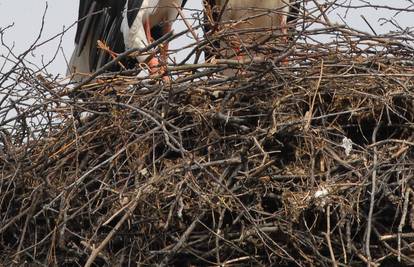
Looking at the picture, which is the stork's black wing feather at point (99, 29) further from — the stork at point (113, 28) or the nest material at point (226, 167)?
the nest material at point (226, 167)

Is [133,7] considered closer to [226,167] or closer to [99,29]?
[99,29]

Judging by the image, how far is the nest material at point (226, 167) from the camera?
4.70 meters

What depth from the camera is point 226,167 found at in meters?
4.91

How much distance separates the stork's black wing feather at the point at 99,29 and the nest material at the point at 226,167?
3.78ft

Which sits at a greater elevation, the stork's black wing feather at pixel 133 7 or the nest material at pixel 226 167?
the stork's black wing feather at pixel 133 7

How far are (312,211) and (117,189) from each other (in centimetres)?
94

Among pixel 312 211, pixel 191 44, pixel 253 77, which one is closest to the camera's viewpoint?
pixel 312 211

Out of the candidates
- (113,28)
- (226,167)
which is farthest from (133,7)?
(226,167)

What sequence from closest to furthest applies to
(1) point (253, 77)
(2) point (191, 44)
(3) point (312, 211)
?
(3) point (312, 211)
(1) point (253, 77)
(2) point (191, 44)

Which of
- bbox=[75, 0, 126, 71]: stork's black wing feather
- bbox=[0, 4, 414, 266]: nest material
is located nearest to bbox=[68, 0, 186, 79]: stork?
bbox=[75, 0, 126, 71]: stork's black wing feather

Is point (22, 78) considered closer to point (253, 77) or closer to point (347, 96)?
point (253, 77)

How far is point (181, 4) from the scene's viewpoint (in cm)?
691

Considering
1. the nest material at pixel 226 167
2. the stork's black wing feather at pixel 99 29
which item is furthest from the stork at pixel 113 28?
the nest material at pixel 226 167

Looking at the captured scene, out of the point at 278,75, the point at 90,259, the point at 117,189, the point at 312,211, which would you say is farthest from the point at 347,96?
the point at 90,259
